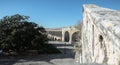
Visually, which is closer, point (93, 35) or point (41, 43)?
point (93, 35)

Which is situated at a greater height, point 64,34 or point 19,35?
point 64,34

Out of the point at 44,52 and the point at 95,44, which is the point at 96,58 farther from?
the point at 44,52

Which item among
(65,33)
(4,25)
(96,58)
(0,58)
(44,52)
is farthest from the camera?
(65,33)

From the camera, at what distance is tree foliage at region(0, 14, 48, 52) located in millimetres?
26859

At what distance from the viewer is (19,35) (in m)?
27.3

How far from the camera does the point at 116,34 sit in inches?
104

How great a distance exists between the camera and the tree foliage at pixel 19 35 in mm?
26859

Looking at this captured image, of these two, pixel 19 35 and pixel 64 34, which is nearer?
pixel 19 35

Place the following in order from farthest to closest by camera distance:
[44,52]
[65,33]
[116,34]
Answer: [65,33] → [44,52] → [116,34]

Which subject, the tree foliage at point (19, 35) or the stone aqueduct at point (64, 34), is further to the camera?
the stone aqueduct at point (64, 34)

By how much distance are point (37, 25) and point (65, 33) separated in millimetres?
23089

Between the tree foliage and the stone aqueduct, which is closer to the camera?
the tree foliage

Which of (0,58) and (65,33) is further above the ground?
(65,33)

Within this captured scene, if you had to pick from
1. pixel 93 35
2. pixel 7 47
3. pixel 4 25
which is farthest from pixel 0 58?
pixel 93 35
